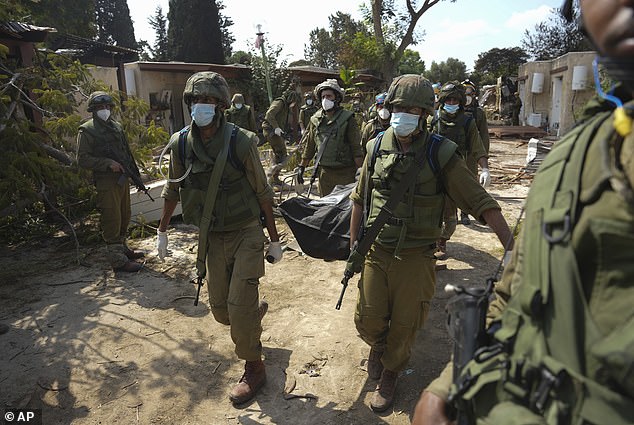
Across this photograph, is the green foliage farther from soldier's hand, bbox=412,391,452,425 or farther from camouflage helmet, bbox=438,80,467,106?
soldier's hand, bbox=412,391,452,425

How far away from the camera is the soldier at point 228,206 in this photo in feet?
10.0

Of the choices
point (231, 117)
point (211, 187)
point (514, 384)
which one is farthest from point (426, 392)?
point (231, 117)

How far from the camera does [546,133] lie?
56.0ft

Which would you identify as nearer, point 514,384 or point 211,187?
point 514,384

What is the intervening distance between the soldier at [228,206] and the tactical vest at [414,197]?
34.0 inches

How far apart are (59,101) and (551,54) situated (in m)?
28.6

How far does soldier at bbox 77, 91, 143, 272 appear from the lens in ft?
17.1

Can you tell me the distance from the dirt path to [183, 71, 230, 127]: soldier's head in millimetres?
1865

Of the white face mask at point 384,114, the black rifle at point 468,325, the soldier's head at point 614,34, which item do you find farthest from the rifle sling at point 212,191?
the white face mask at point 384,114

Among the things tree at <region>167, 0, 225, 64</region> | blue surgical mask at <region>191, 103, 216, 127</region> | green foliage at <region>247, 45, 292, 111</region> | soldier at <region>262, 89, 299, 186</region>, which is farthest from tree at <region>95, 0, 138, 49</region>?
blue surgical mask at <region>191, 103, 216, 127</region>

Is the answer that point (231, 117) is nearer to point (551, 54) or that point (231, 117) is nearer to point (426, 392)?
point (426, 392)

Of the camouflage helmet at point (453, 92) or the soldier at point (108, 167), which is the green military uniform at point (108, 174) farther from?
the camouflage helmet at point (453, 92)

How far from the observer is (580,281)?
0.87 metres

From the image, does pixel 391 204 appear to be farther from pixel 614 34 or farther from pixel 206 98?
pixel 614 34
